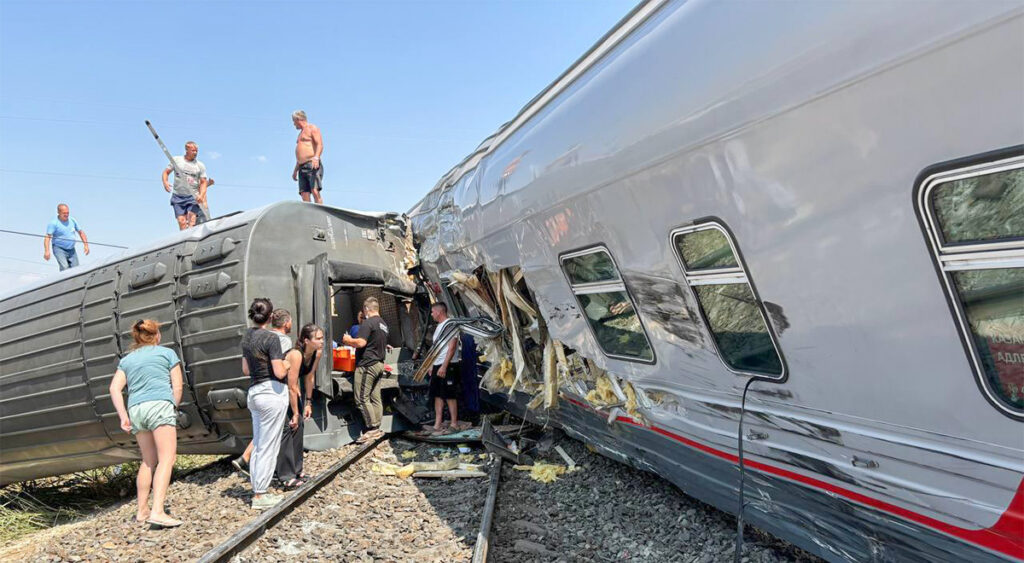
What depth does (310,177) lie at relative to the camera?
9.78 m

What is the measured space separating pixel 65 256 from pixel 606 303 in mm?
10511

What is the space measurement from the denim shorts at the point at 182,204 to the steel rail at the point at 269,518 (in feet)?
16.9

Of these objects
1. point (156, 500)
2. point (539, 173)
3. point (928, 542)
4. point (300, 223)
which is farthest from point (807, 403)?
point (300, 223)

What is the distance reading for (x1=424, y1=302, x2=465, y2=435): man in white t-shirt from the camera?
7.80 meters

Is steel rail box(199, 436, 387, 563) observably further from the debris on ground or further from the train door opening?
the debris on ground

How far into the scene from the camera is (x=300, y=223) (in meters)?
7.64

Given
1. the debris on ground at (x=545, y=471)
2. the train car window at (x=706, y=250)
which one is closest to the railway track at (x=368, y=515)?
the debris on ground at (x=545, y=471)

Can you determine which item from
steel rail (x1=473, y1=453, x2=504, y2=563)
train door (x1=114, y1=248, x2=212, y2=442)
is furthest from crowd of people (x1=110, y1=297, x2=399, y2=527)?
steel rail (x1=473, y1=453, x2=504, y2=563)

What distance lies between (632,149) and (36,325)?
8304 millimetres

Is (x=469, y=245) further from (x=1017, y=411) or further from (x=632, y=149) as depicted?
(x=1017, y=411)

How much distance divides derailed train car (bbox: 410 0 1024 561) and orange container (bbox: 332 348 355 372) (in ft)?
13.8

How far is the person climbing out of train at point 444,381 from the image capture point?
7.80 meters

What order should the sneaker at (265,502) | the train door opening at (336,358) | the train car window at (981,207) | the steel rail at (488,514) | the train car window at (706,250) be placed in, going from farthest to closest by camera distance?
the train door opening at (336,358) < the sneaker at (265,502) < the steel rail at (488,514) < the train car window at (706,250) < the train car window at (981,207)

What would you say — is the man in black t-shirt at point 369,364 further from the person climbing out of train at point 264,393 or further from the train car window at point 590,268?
the train car window at point 590,268
